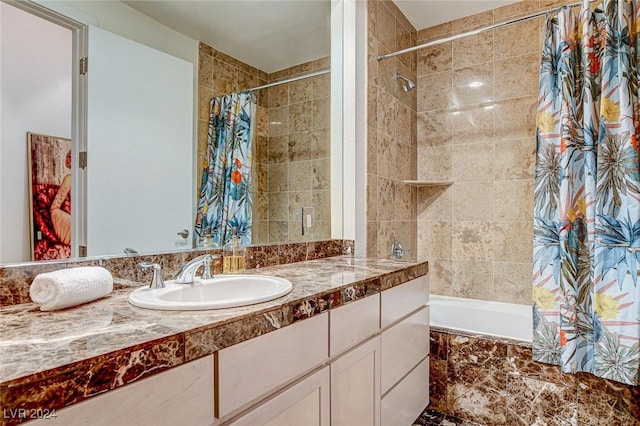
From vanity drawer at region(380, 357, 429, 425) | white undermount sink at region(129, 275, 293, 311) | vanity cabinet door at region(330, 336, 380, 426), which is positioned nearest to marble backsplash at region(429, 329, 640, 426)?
vanity drawer at region(380, 357, 429, 425)

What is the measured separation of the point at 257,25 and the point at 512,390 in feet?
7.52

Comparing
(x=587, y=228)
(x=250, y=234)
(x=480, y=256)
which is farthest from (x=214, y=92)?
(x=480, y=256)

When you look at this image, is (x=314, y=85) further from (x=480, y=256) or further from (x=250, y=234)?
(x=480, y=256)

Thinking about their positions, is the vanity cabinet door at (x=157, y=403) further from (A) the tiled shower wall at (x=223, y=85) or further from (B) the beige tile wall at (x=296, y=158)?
(B) the beige tile wall at (x=296, y=158)

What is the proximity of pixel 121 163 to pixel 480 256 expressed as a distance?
8.01 feet

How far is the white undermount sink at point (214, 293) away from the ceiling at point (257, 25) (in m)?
1.02

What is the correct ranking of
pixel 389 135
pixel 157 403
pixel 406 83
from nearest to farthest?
pixel 157 403, pixel 389 135, pixel 406 83

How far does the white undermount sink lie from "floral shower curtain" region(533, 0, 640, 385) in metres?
1.43

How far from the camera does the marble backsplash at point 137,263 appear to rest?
0.95m

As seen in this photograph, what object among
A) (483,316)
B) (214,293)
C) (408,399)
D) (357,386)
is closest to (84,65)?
(214,293)

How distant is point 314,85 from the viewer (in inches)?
81.7

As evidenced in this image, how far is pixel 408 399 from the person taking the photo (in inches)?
68.0

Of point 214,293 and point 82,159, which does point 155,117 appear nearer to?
point 82,159

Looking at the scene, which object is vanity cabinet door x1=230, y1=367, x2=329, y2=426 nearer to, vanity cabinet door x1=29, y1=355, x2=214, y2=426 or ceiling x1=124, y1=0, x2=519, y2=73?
vanity cabinet door x1=29, y1=355, x2=214, y2=426
